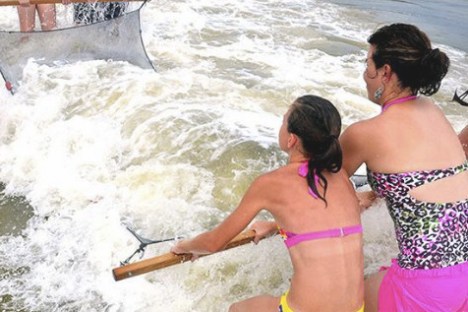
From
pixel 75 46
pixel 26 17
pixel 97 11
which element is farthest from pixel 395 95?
pixel 97 11

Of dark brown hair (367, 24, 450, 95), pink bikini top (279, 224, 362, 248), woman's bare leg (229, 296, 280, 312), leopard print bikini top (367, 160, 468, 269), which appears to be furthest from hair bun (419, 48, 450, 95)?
woman's bare leg (229, 296, 280, 312)

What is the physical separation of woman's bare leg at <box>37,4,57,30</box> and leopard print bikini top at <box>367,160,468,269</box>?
5.61 m

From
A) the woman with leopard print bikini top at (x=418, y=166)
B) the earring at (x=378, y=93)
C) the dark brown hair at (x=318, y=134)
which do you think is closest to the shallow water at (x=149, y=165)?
the woman with leopard print bikini top at (x=418, y=166)

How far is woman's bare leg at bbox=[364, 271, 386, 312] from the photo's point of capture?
7.31 feet

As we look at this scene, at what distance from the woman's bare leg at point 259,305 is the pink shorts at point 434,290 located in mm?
518

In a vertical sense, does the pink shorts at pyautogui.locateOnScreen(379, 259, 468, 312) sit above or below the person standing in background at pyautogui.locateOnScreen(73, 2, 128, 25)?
above

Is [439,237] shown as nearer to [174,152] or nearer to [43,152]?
[174,152]

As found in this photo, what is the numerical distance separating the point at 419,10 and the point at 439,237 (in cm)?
1038

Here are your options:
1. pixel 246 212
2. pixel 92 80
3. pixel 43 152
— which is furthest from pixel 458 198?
pixel 92 80

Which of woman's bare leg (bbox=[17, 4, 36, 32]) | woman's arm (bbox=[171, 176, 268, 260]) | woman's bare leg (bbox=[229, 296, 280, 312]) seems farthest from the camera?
woman's bare leg (bbox=[17, 4, 36, 32])

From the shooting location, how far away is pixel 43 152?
4488 mm

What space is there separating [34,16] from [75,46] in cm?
89

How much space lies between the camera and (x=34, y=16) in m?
6.20

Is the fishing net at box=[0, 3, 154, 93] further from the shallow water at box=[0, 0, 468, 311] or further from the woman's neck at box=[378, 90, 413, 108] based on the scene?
the woman's neck at box=[378, 90, 413, 108]
